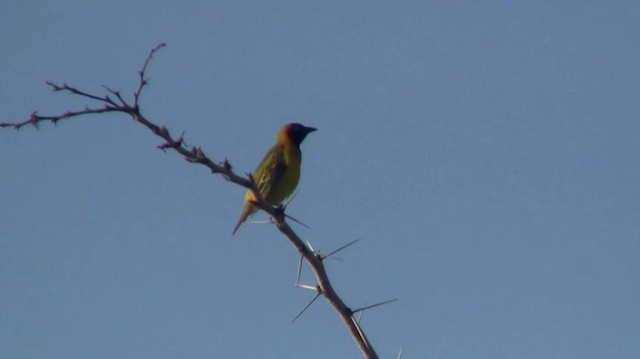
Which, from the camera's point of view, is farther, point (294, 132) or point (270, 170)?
point (294, 132)

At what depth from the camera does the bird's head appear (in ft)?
39.6

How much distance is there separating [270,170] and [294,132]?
0.95m

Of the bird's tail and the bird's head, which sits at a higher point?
the bird's head

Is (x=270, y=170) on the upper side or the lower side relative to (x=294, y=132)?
lower

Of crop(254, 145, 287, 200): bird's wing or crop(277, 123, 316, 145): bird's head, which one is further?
crop(277, 123, 316, 145): bird's head

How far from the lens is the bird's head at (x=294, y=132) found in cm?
1208

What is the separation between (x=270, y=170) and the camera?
447 inches

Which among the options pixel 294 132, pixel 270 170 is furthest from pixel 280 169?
pixel 294 132

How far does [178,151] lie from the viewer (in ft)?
14.4

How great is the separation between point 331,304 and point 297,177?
7.01 m

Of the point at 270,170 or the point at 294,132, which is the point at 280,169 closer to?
the point at 270,170

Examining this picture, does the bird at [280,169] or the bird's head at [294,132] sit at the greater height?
the bird's head at [294,132]

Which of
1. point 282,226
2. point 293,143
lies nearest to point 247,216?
point 293,143

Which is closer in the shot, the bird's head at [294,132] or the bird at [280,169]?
the bird at [280,169]
